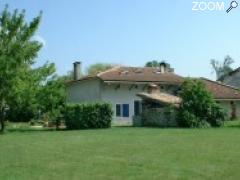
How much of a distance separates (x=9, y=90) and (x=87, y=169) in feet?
78.8

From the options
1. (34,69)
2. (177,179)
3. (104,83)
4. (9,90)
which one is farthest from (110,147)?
(104,83)

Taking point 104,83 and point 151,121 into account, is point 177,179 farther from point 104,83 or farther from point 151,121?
point 104,83

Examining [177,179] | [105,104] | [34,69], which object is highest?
[34,69]

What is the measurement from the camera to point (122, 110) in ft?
170

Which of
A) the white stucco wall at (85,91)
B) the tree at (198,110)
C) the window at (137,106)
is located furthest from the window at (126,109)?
the tree at (198,110)

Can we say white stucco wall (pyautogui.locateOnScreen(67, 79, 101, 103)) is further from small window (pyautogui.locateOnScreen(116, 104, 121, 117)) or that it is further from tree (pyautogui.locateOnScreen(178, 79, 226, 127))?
tree (pyautogui.locateOnScreen(178, 79, 226, 127))

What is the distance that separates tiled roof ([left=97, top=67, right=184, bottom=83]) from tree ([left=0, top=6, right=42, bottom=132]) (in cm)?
1374

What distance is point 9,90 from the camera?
120 ft

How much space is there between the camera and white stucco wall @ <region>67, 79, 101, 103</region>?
51.5 metres

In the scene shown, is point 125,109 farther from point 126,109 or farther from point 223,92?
point 223,92

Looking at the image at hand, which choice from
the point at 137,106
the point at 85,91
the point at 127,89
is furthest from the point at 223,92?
the point at 85,91

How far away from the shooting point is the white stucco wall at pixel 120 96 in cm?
5084

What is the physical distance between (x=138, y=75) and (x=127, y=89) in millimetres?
3137

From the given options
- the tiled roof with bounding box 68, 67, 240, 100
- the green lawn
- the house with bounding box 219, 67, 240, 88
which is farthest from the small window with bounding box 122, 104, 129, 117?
the green lawn
